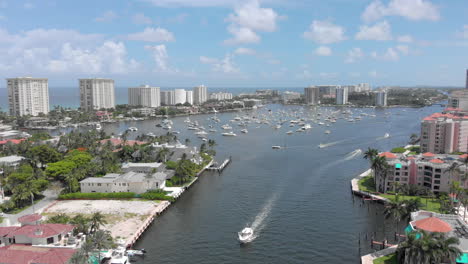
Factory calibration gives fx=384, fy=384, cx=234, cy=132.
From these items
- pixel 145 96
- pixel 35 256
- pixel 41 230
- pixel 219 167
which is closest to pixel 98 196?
pixel 41 230

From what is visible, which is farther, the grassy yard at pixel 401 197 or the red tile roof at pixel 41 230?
the grassy yard at pixel 401 197

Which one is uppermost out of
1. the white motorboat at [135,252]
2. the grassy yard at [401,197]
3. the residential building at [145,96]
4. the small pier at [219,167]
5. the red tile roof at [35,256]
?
the residential building at [145,96]

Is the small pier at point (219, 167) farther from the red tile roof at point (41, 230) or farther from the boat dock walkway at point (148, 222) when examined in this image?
the red tile roof at point (41, 230)

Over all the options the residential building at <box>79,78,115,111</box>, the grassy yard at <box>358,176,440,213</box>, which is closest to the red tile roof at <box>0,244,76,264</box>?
the grassy yard at <box>358,176,440,213</box>

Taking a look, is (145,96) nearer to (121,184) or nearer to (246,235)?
(121,184)

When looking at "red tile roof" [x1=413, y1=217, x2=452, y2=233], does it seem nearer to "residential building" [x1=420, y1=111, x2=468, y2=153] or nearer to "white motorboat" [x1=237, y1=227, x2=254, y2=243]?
"white motorboat" [x1=237, y1=227, x2=254, y2=243]

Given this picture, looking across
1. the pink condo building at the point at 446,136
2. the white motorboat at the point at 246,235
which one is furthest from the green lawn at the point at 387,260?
the pink condo building at the point at 446,136
